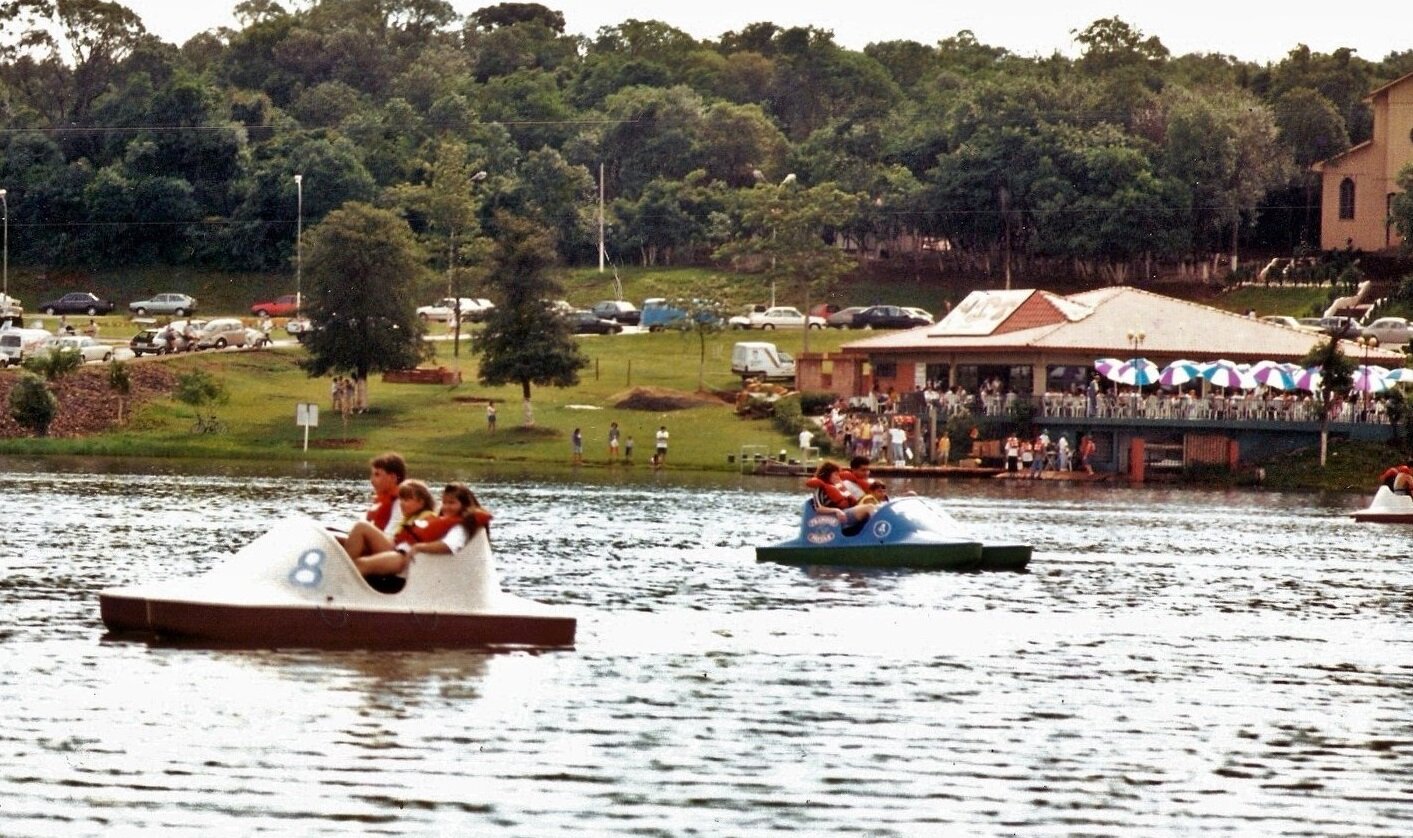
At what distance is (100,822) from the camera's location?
20297 millimetres

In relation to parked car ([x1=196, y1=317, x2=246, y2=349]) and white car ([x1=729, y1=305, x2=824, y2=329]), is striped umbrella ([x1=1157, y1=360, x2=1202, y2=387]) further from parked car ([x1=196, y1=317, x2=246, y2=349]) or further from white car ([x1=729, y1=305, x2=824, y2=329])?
parked car ([x1=196, y1=317, x2=246, y2=349])

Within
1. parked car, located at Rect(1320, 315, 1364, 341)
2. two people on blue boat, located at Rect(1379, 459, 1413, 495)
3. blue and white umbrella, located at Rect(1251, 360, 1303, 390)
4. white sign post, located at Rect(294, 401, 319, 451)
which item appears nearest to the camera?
two people on blue boat, located at Rect(1379, 459, 1413, 495)

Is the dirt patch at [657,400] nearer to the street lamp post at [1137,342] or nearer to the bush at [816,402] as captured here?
the bush at [816,402]

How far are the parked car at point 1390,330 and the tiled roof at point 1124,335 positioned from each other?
1482 cm

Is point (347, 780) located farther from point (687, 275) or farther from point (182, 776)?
point (687, 275)

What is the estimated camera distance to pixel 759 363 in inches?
4478

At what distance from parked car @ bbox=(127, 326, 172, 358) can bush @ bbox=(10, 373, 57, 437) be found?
16028mm

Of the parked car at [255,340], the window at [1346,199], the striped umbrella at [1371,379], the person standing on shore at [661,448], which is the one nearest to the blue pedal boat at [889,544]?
the person standing on shore at [661,448]

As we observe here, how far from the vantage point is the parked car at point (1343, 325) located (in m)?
118

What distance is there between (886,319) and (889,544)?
8729cm

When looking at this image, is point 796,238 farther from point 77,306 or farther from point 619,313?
point 77,306

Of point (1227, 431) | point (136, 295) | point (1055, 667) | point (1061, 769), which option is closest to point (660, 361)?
point (1227, 431)

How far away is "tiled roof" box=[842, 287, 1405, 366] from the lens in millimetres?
101250

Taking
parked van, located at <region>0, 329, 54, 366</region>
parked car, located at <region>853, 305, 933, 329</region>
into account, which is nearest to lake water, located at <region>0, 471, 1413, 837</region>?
parked van, located at <region>0, 329, 54, 366</region>
